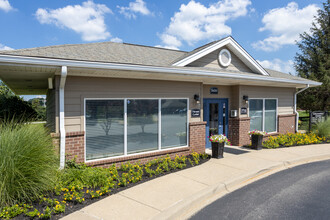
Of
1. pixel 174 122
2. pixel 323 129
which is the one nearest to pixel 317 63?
pixel 323 129

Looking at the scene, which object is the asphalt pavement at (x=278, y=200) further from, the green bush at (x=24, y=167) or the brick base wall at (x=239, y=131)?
the brick base wall at (x=239, y=131)

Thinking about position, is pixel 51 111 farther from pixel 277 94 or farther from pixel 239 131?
pixel 277 94

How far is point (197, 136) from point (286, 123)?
6.42 metres

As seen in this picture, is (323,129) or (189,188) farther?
(323,129)

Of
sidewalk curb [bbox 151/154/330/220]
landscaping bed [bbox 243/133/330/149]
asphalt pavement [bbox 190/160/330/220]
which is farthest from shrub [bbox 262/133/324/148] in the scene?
asphalt pavement [bbox 190/160/330/220]

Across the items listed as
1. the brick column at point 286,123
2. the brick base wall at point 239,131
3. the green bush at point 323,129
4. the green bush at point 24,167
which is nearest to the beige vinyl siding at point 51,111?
the green bush at point 24,167

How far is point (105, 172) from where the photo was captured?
219 inches

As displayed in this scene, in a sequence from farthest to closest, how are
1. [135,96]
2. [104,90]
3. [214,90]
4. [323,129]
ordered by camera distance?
[323,129] → [214,90] → [135,96] → [104,90]

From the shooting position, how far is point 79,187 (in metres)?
4.73

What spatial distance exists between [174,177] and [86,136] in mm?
2612

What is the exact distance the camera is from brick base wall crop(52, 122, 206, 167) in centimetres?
590

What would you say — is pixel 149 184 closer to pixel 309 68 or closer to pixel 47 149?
pixel 47 149

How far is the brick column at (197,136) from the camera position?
8172mm

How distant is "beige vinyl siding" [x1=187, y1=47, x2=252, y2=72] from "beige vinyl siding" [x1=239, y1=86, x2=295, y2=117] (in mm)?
884
